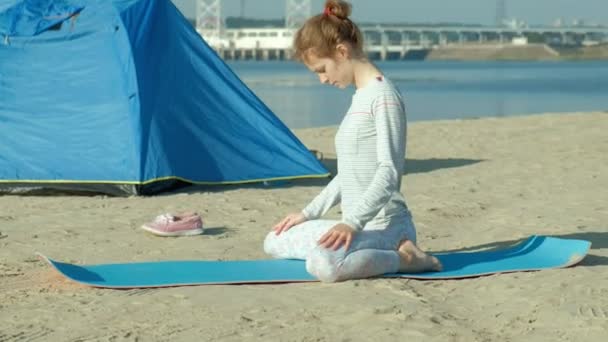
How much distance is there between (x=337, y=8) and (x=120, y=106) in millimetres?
2801

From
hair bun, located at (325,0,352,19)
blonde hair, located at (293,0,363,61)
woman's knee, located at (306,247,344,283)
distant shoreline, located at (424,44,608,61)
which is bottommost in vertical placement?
distant shoreline, located at (424,44,608,61)

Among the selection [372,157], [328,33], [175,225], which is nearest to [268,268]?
[372,157]

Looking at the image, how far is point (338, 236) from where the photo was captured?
12.4ft

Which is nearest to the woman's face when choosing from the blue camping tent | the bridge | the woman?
the woman

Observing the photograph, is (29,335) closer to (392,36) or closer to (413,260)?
(413,260)

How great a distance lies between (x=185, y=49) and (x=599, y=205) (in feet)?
8.17

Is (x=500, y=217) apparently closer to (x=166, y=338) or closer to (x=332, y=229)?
(x=332, y=229)

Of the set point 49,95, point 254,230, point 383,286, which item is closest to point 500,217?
point 254,230

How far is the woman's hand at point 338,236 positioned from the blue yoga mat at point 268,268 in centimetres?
18

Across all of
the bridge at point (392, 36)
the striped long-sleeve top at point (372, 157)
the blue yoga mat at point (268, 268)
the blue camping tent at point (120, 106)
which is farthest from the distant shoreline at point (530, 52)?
the striped long-sleeve top at point (372, 157)

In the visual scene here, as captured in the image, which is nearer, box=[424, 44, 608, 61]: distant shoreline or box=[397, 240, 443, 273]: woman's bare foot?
box=[397, 240, 443, 273]: woman's bare foot

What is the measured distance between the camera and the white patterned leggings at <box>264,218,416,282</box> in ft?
12.6

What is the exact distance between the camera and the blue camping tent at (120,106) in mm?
6418

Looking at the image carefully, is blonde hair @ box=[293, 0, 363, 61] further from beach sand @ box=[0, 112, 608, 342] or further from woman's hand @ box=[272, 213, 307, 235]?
beach sand @ box=[0, 112, 608, 342]
